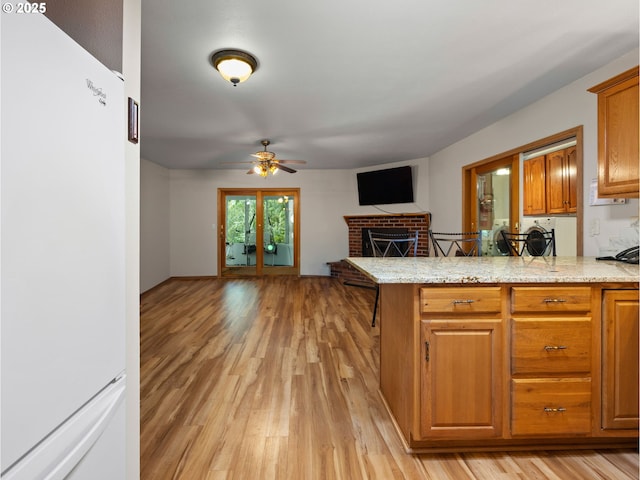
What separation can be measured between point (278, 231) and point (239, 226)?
0.85 metres

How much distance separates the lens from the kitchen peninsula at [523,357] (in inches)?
58.9

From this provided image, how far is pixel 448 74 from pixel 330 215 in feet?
14.3

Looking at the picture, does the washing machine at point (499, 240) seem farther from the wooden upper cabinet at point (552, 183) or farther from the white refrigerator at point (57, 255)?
the white refrigerator at point (57, 255)

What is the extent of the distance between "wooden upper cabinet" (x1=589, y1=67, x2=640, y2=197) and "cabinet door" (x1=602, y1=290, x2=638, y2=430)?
831 millimetres

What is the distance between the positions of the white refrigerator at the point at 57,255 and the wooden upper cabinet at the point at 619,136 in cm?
266

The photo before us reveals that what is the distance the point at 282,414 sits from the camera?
188cm

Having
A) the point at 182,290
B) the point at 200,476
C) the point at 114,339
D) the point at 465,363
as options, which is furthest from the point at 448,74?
the point at 182,290

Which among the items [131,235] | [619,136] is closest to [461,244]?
[619,136]

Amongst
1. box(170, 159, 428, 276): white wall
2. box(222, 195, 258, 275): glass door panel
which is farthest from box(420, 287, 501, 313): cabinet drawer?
box(222, 195, 258, 275): glass door panel

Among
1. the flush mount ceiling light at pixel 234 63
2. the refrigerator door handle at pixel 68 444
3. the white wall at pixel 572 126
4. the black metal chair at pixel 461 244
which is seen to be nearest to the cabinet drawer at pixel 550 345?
the white wall at pixel 572 126

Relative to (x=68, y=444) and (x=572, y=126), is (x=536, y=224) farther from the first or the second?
(x=68, y=444)

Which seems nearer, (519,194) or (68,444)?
(68,444)

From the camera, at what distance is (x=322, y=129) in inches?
158

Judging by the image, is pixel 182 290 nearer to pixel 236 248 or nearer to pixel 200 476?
pixel 236 248
